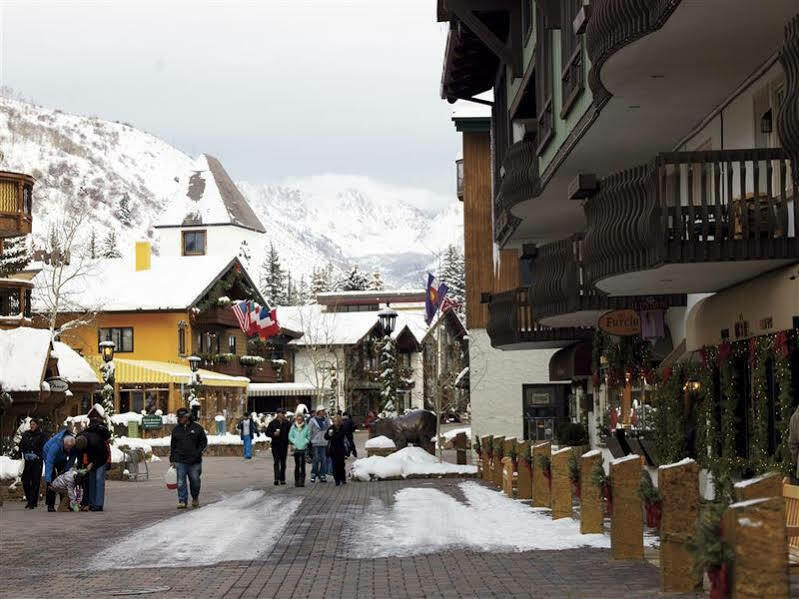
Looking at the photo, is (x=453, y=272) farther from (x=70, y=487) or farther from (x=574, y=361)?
(x=70, y=487)

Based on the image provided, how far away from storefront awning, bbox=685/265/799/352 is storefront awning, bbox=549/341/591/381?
10.3 m

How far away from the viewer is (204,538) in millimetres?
18359

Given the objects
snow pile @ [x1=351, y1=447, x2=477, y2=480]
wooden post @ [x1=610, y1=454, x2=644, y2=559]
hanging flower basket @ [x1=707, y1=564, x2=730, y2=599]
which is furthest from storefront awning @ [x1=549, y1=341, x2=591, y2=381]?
hanging flower basket @ [x1=707, y1=564, x2=730, y2=599]

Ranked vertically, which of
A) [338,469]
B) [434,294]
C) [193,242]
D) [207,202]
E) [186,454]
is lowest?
[338,469]

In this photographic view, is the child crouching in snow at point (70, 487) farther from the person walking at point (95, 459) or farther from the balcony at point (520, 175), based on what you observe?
the balcony at point (520, 175)

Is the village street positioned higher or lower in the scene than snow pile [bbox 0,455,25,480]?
lower

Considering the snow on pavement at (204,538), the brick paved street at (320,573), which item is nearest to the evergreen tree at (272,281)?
the snow on pavement at (204,538)

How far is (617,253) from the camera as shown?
18.9m

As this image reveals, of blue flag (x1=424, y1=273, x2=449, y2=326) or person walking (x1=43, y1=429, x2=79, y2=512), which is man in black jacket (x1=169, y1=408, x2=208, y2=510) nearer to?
person walking (x1=43, y1=429, x2=79, y2=512)

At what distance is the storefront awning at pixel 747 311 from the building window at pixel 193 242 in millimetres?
97680

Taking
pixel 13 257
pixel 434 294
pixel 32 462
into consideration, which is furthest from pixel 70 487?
pixel 13 257

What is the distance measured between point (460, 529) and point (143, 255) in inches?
2654

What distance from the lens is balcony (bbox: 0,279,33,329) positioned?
52281 millimetres

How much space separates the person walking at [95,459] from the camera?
992 inches
